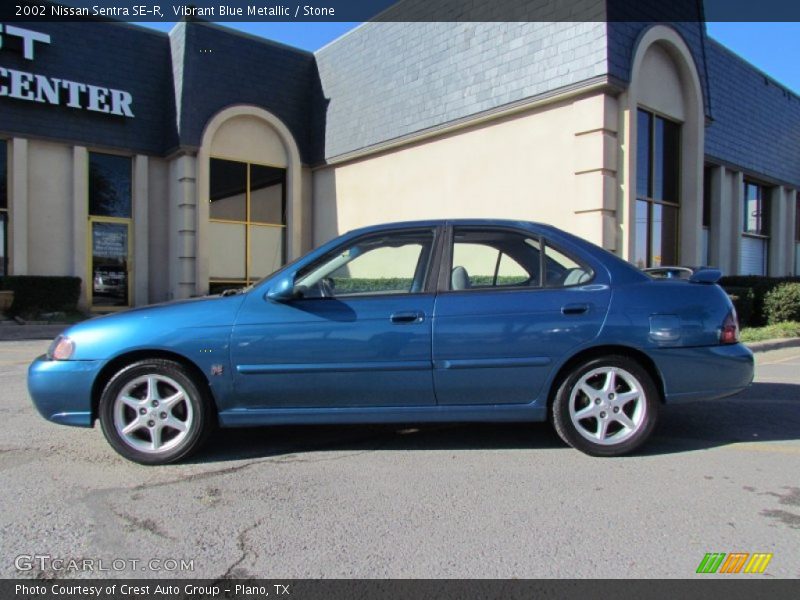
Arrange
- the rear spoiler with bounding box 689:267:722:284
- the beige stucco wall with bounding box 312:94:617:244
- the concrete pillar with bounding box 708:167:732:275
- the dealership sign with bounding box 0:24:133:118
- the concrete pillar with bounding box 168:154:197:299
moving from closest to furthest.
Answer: the rear spoiler with bounding box 689:267:722:284 → the beige stucco wall with bounding box 312:94:617:244 → the dealership sign with bounding box 0:24:133:118 → the concrete pillar with bounding box 168:154:197:299 → the concrete pillar with bounding box 708:167:732:275

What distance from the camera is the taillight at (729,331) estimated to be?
4.25m

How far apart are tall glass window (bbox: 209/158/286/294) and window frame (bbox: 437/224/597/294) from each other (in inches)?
462

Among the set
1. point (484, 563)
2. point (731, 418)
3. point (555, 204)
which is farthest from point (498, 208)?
point (484, 563)

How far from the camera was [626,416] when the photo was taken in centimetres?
420

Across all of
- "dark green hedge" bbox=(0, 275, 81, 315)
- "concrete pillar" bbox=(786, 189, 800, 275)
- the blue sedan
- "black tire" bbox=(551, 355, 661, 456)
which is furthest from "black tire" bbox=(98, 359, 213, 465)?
"concrete pillar" bbox=(786, 189, 800, 275)

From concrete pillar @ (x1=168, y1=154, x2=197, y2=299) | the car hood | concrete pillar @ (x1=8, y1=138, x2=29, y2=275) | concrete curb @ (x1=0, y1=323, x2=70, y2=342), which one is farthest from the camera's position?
concrete pillar @ (x1=168, y1=154, x2=197, y2=299)

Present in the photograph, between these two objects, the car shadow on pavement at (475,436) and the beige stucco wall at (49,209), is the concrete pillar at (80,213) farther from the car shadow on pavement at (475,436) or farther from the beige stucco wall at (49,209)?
the car shadow on pavement at (475,436)

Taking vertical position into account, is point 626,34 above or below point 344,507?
above

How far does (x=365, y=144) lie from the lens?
14.9m

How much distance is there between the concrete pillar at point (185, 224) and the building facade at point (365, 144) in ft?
0.18

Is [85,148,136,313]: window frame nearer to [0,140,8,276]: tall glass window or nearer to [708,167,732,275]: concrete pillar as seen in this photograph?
[0,140,8,276]: tall glass window

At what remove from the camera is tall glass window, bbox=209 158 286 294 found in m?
15.7
